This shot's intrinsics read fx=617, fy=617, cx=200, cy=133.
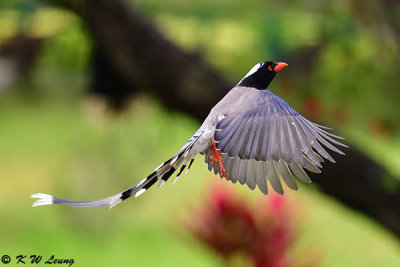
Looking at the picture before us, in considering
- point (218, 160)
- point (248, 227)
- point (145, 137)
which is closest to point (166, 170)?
point (218, 160)

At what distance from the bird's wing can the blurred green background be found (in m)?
1.25

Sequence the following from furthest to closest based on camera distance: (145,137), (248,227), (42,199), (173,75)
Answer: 1. (145,137)
2. (248,227)
3. (173,75)
4. (42,199)

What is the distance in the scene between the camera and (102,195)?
2982mm

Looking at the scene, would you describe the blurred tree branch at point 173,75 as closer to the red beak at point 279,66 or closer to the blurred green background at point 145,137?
the blurred green background at point 145,137

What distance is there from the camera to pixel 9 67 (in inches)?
59.5

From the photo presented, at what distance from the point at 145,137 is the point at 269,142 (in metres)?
2.72

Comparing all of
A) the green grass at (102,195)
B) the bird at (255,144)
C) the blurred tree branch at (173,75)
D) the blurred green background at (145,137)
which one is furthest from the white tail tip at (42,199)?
the green grass at (102,195)

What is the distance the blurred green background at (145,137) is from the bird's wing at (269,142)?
49.1 inches

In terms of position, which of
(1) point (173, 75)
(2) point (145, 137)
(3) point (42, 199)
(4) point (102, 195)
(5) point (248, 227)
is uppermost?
(3) point (42, 199)

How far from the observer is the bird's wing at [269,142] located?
0.70 feet

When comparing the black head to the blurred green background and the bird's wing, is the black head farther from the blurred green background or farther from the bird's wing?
the blurred green background

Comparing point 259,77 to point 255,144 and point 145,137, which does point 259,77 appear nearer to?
point 255,144

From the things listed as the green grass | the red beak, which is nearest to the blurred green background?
the green grass

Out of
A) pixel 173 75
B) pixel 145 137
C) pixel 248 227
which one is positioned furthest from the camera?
pixel 145 137
